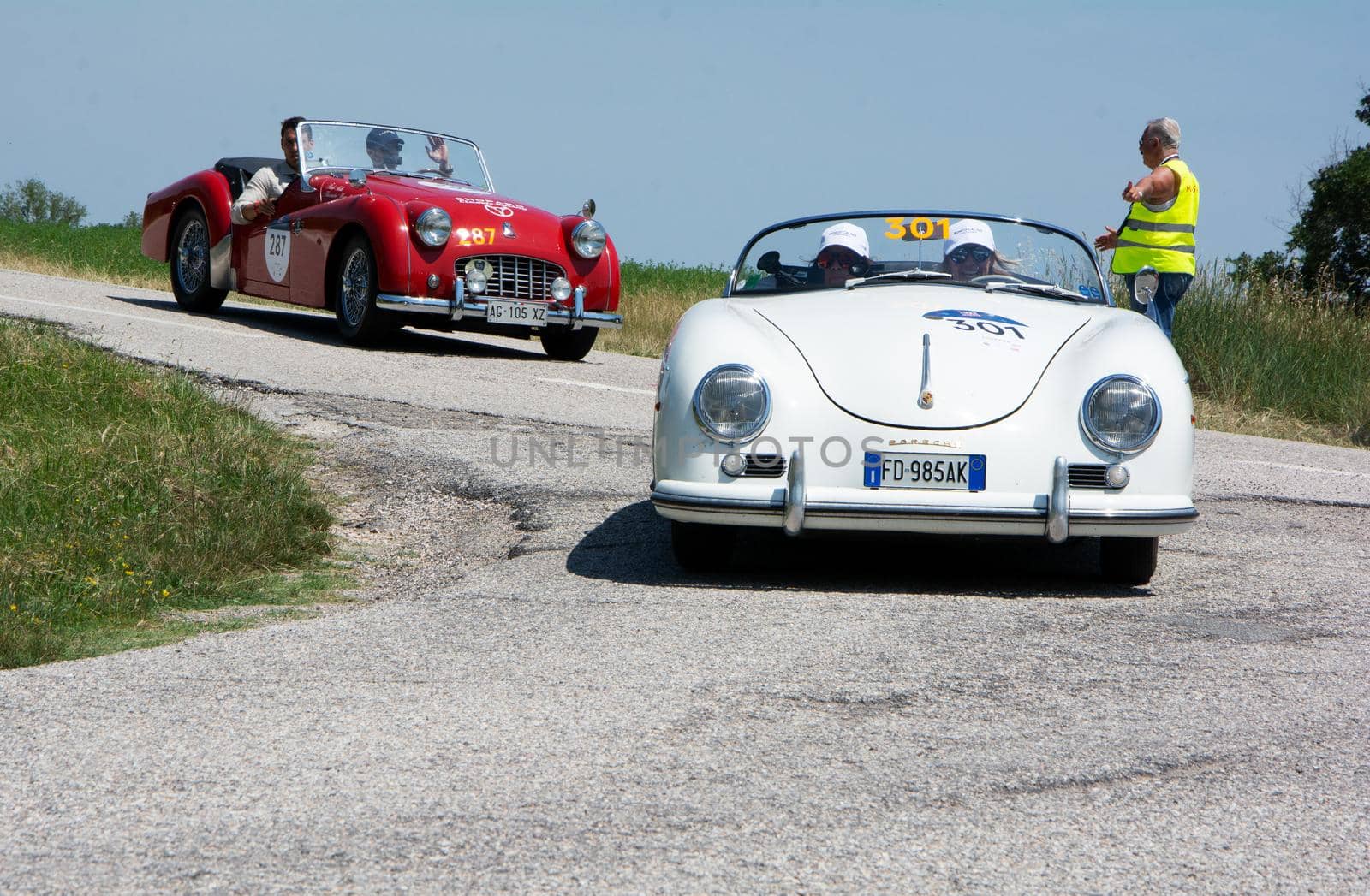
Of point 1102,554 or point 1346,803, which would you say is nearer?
point 1346,803

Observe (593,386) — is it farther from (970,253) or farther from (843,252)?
(970,253)

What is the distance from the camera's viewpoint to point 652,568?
4605 mm

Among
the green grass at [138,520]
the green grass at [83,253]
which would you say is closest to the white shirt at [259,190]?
the green grass at [138,520]

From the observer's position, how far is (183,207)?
40.1 feet

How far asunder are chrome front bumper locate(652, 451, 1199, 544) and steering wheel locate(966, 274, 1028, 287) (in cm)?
126

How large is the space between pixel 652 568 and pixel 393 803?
2179 mm

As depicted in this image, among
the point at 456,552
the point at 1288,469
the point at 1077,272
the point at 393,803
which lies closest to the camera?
the point at 393,803

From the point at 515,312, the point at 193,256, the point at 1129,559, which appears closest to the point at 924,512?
the point at 1129,559

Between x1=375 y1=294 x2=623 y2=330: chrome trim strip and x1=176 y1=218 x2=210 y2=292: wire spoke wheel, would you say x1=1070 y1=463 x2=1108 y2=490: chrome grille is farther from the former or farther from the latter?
x1=176 y1=218 x2=210 y2=292: wire spoke wheel

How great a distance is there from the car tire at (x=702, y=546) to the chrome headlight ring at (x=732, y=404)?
13.8 inches

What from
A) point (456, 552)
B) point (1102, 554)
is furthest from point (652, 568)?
point (1102, 554)

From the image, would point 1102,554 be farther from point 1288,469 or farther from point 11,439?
point 11,439

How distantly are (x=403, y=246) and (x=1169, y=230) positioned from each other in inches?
190

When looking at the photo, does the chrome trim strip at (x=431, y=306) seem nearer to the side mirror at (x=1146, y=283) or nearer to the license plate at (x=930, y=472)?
the side mirror at (x=1146, y=283)
